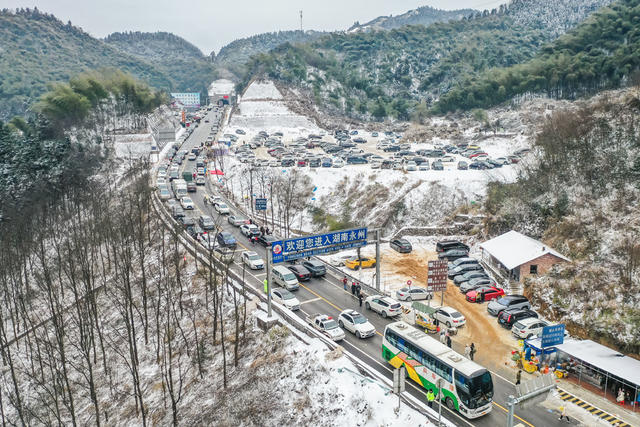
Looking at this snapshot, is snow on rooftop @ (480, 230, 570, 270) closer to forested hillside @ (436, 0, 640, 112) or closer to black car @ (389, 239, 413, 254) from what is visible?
black car @ (389, 239, 413, 254)

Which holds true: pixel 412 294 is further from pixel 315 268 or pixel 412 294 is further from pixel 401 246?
pixel 401 246

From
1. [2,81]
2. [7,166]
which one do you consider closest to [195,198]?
[7,166]

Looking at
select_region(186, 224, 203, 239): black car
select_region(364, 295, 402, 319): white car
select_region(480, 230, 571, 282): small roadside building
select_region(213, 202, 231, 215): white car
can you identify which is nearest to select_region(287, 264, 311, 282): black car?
select_region(364, 295, 402, 319): white car

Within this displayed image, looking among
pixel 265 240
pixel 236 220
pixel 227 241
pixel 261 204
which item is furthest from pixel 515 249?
pixel 236 220

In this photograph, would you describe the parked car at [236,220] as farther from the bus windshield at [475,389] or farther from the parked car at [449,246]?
the bus windshield at [475,389]

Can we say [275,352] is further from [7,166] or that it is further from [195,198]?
[7,166]

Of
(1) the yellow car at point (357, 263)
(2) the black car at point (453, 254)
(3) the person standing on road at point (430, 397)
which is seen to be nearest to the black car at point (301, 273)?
(1) the yellow car at point (357, 263)
